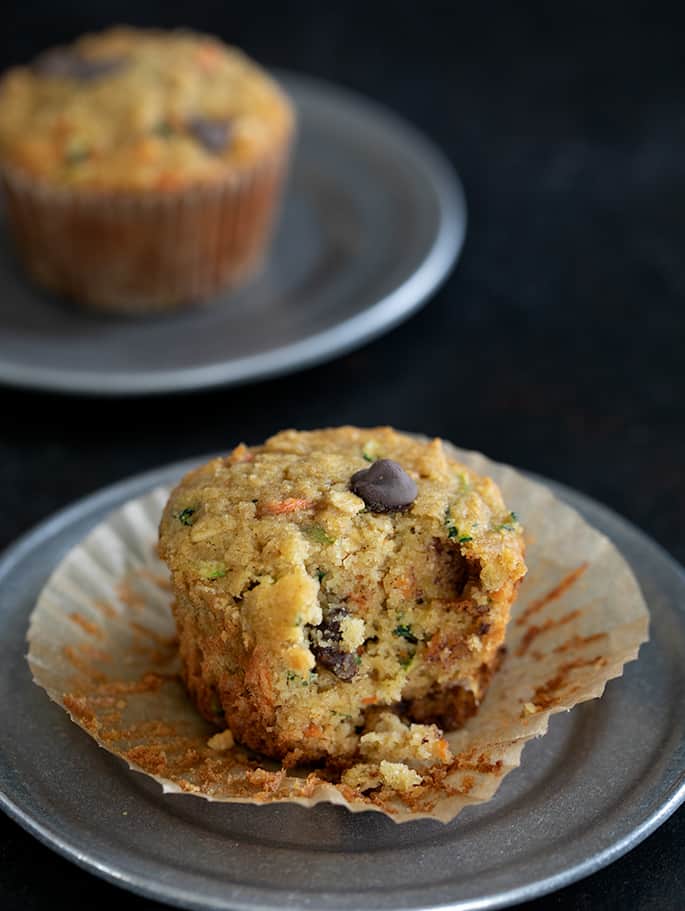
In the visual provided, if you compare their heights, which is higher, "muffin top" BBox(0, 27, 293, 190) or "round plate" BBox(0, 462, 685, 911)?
"muffin top" BBox(0, 27, 293, 190)

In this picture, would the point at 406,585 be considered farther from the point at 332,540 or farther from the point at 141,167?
the point at 141,167

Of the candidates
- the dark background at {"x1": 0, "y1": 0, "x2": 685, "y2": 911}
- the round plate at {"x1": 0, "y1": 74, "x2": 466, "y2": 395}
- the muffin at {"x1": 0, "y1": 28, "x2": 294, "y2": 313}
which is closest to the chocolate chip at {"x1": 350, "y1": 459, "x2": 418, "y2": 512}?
Answer: the dark background at {"x1": 0, "y1": 0, "x2": 685, "y2": 911}

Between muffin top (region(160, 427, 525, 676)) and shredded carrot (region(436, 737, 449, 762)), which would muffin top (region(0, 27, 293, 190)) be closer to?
muffin top (region(160, 427, 525, 676))

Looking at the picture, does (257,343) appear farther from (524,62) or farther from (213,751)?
(524,62)

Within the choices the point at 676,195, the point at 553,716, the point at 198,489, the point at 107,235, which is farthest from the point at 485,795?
the point at 676,195

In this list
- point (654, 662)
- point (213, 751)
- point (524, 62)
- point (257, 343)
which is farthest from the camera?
point (524, 62)
